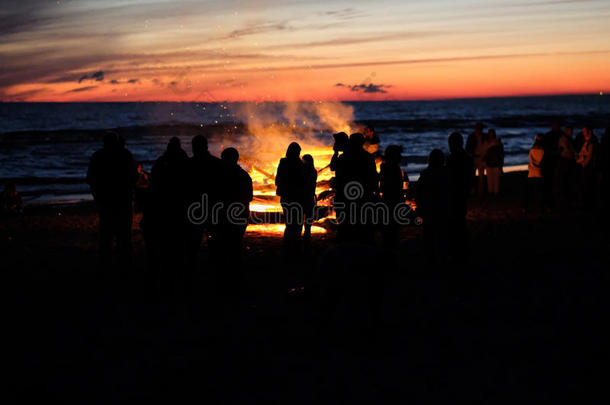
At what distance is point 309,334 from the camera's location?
19.1 feet

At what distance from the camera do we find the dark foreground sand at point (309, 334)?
4625mm

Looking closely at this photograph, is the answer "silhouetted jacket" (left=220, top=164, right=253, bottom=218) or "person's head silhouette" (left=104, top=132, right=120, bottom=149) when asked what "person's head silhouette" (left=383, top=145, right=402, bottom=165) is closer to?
"silhouetted jacket" (left=220, top=164, right=253, bottom=218)

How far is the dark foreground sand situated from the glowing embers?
2.34m

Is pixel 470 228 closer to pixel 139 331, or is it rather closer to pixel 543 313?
pixel 543 313

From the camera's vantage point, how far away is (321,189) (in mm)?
12359

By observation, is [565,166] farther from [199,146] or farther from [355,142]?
[199,146]

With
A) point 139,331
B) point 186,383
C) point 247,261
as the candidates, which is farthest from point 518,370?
point 247,261

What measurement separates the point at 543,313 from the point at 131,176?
4.92 metres

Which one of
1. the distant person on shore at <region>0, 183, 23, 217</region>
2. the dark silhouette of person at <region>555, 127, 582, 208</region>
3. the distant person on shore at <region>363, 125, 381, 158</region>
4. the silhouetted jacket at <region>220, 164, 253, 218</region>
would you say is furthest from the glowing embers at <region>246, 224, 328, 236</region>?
the dark silhouette of person at <region>555, 127, 582, 208</region>

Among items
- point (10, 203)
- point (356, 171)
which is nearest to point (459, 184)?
point (356, 171)

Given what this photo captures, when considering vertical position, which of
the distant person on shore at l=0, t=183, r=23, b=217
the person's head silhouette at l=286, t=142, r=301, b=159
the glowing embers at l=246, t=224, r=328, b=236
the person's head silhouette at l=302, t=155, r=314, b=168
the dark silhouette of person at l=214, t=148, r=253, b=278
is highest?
the person's head silhouette at l=286, t=142, r=301, b=159

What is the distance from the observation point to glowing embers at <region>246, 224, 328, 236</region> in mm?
11562

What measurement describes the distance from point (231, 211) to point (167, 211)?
683mm

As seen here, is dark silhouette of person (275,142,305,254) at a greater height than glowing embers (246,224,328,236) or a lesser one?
greater
